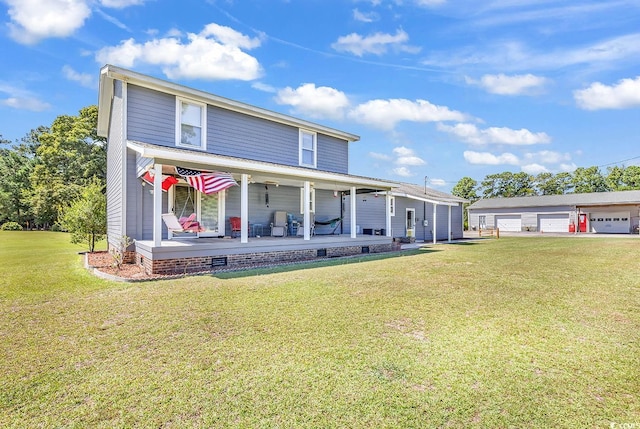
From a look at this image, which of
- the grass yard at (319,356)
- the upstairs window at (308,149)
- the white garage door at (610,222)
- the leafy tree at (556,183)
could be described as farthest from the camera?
the leafy tree at (556,183)

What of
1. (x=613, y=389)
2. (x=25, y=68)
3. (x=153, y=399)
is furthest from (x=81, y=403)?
(x=25, y=68)

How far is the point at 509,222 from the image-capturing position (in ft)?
123

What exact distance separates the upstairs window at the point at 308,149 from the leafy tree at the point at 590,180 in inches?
2207

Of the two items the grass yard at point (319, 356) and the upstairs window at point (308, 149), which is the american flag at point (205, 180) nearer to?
the grass yard at point (319, 356)

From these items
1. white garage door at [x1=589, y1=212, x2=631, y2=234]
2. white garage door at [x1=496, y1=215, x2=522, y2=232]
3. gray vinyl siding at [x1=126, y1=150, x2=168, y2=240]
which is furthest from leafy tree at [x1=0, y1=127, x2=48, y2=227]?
white garage door at [x1=589, y1=212, x2=631, y2=234]

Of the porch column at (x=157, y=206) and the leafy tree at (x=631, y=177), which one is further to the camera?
the leafy tree at (x=631, y=177)

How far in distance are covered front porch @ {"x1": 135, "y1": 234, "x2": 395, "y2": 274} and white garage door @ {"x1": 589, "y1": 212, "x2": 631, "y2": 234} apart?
34373 mm

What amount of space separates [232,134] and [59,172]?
2947cm

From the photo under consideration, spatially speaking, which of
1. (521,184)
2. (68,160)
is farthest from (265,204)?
(521,184)

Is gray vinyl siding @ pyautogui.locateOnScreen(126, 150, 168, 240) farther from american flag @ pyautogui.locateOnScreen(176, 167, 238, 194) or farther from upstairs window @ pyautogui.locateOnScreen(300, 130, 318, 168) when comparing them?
upstairs window @ pyautogui.locateOnScreen(300, 130, 318, 168)

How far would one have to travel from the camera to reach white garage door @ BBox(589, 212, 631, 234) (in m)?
32.2

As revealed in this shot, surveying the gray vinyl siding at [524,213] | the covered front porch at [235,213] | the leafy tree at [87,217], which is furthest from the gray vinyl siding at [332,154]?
the gray vinyl siding at [524,213]

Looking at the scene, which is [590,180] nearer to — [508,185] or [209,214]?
[508,185]

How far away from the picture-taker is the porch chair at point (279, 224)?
12352 millimetres
